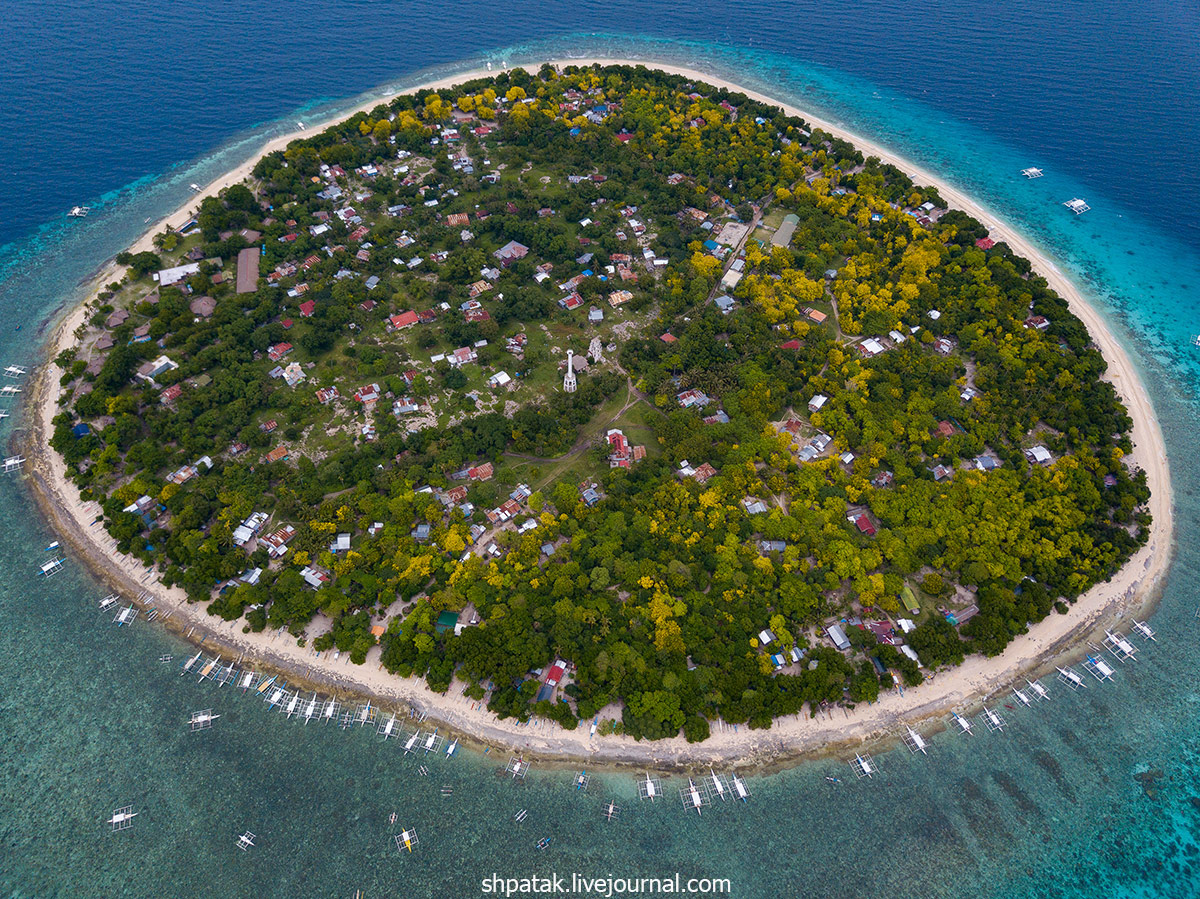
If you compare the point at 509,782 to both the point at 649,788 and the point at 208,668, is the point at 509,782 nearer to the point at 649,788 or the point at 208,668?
the point at 649,788

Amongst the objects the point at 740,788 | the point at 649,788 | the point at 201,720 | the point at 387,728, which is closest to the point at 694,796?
the point at 649,788

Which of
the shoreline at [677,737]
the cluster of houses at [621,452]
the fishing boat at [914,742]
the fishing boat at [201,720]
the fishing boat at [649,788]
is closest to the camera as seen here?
the fishing boat at [649,788]

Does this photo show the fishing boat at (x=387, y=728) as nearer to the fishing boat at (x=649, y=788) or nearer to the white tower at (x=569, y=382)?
the fishing boat at (x=649, y=788)

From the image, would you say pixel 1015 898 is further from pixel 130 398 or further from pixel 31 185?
pixel 31 185

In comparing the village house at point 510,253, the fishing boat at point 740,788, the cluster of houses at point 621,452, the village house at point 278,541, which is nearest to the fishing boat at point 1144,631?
the fishing boat at point 740,788

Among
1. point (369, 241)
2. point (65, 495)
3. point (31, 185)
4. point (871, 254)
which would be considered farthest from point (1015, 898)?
point (31, 185)

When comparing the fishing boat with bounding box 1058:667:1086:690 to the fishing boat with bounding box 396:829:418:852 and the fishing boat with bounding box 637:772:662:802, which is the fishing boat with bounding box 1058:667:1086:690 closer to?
the fishing boat with bounding box 637:772:662:802

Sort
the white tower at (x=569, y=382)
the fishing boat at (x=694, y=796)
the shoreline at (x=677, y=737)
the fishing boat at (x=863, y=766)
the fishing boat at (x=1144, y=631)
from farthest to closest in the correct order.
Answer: the white tower at (x=569, y=382)
the fishing boat at (x=1144, y=631)
the shoreline at (x=677, y=737)
the fishing boat at (x=863, y=766)
the fishing boat at (x=694, y=796)
